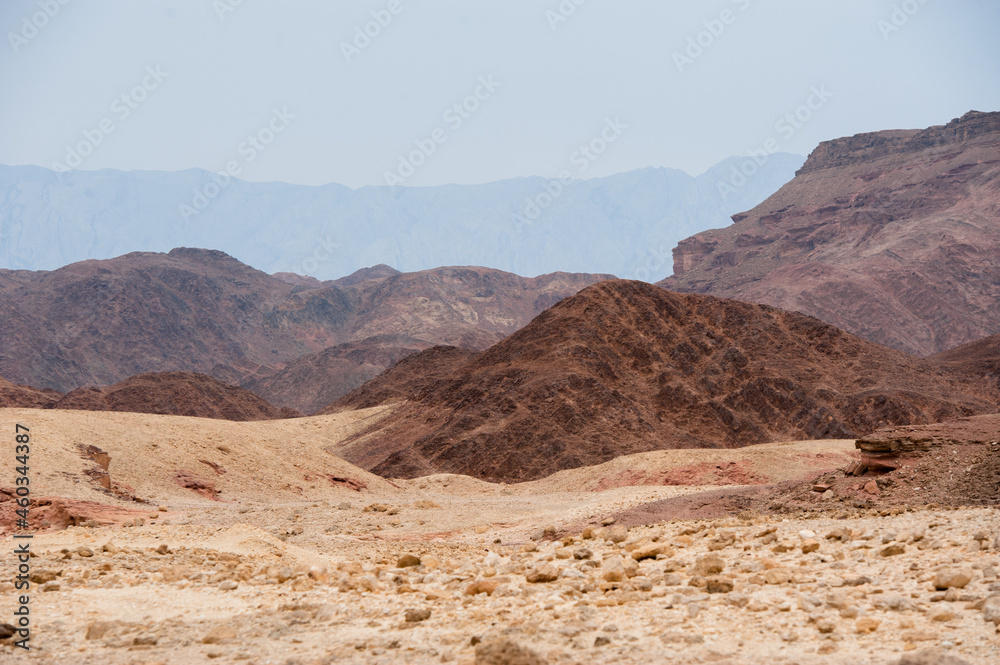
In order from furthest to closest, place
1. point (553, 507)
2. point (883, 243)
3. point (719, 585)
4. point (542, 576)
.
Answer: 1. point (883, 243)
2. point (553, 507)
3. point (542, 576)
4. point (719, 585)

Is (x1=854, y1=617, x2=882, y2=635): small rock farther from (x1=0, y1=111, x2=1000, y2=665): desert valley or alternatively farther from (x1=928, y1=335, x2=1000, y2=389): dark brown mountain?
(x1=928, y1=335, x2=1000, y2=389): dark brown mountain

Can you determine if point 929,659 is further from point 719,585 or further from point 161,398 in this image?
point 161,398

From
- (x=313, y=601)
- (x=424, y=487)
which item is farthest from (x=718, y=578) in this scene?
(x=424, y=487)

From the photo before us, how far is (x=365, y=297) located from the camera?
160 m

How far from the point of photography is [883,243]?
128m

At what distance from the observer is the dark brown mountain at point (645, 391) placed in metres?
51.2

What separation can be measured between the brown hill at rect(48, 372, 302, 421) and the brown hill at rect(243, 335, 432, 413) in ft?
77.1

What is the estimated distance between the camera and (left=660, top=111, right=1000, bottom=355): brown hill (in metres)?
114

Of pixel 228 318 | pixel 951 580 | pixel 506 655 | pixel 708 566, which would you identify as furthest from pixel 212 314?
pixel 951 580

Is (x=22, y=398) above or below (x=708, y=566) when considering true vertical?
above

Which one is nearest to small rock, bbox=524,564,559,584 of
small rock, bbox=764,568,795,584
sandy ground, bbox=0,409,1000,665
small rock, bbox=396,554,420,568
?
sandy ground, bbox=0,409,1000,665

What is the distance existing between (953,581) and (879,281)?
12139 cm

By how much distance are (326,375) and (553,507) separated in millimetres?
93099

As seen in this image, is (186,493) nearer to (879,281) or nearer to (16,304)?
(879,281)
